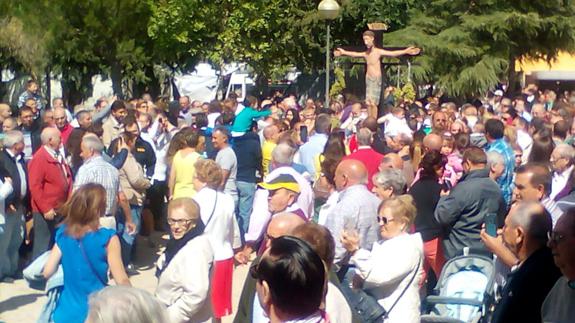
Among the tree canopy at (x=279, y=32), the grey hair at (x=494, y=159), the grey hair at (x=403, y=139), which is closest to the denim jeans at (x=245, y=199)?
the grey hair at (x=403, y=139)

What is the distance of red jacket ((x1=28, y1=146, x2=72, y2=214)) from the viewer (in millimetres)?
10445

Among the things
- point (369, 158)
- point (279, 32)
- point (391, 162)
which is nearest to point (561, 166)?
point (391, 162)

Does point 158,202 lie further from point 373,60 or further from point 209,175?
Answer: point 209,175

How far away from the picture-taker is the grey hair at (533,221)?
525 cm

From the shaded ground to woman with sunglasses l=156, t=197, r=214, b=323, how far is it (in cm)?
320

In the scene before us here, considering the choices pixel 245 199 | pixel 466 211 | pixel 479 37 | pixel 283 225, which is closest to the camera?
pixel 283 225

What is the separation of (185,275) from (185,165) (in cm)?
432

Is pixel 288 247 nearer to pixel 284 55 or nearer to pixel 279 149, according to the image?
pixel 279 149

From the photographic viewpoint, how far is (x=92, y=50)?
123 ft

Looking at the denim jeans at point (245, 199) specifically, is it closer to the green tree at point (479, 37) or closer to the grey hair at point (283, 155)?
the grey hair at point (283, 155)

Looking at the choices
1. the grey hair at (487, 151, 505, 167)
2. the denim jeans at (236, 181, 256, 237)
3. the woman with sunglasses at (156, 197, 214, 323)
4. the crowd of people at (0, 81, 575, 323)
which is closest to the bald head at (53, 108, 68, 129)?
the crowd of people at (0, 81, 575, 323)

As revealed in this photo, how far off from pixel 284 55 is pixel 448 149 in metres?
24.9

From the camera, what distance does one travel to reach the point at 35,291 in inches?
415

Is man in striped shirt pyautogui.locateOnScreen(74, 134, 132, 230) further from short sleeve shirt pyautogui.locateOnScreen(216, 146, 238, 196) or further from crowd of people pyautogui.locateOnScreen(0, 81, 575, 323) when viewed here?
short sleeve shirt pyautogui.locateOnScreen(216, 146, 238, 196)
